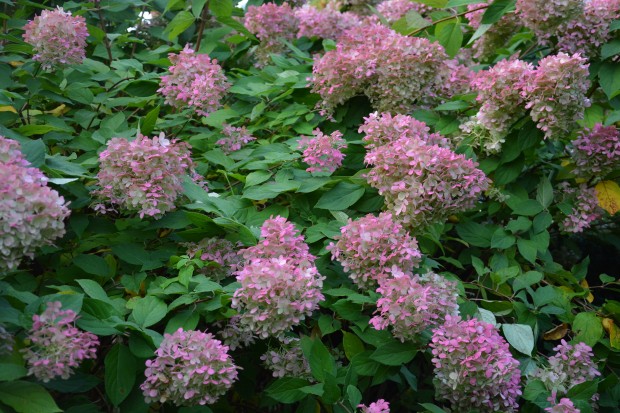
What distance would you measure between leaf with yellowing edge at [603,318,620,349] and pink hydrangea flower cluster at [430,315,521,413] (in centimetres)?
53

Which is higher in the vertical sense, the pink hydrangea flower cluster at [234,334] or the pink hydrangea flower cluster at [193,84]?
the pink hydrangea flower cluster at [193,84]

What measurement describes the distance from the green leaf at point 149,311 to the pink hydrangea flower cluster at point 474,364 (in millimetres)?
751

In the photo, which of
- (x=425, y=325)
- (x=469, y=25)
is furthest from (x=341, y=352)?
(x=469, y=25)

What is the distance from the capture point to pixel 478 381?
190cm

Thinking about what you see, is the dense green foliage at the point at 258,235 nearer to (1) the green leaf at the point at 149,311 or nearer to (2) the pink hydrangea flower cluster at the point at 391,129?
(1) the green leaf at the point at 149,311

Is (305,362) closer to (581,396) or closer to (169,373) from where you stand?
(169,373)

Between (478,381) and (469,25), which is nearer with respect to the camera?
(478,381)

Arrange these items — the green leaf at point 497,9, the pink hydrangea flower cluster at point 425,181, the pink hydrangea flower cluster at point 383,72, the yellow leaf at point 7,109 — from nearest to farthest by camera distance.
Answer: the pink hydrangea flower cluster at point 425,181 < the yellow leaf at point 7,109 < the pink hydrangea flower cluster at point 383,72 < the green leaf at point 497,9

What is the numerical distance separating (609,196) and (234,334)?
1.58 meters

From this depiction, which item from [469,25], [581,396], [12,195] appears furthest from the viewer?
[469,25]

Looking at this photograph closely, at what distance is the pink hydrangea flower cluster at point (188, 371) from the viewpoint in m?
1.69

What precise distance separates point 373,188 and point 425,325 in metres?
→ 0.64

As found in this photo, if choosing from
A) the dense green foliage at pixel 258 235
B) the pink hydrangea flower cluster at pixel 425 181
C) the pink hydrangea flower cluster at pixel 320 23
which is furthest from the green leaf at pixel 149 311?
the pink hydrangea flower cluster at pixel 320 23

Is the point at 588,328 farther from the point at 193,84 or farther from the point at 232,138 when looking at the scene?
the point at 193,84
